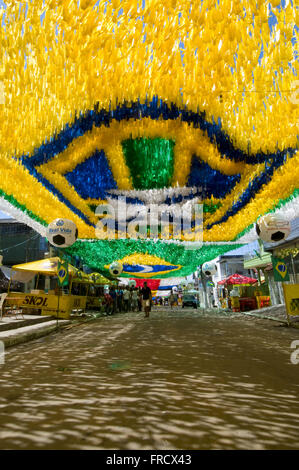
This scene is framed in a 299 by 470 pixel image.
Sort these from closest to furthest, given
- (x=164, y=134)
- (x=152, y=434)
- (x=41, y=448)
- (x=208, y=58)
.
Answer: (x=41, y=448)
(x=152, y=434)
(x=208, y=58)
(x=164, y=134)

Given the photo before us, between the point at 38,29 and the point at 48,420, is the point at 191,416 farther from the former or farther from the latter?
the point at 38,29

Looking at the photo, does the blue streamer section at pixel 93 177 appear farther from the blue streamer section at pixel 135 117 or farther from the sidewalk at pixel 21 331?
the sidewalk at pixel 21 331

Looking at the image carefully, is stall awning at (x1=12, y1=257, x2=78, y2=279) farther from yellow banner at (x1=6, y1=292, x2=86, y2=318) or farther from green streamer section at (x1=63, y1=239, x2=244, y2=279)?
green streamer section at (x1=63, y1=239, x2=244, y2=279)

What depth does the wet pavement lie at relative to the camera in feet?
5.93

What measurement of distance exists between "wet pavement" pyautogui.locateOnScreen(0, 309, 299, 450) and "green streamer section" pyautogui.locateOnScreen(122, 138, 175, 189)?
3.57 metres

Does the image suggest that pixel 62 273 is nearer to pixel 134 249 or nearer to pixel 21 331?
pixel 21 331

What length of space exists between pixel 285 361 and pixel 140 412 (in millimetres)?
2642

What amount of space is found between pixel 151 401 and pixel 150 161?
179 inches

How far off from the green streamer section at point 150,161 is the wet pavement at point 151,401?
3.57m

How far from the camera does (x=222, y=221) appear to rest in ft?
33.1

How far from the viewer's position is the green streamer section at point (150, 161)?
5379mm

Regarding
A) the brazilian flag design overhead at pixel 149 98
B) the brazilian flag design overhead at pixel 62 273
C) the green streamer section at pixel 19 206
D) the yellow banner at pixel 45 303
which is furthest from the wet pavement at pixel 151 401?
the yellow banner at pixel 45 303

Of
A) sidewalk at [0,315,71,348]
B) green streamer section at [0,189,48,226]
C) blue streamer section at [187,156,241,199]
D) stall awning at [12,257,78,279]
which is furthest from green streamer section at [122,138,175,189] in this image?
stall awning at [12,257,78,279]
